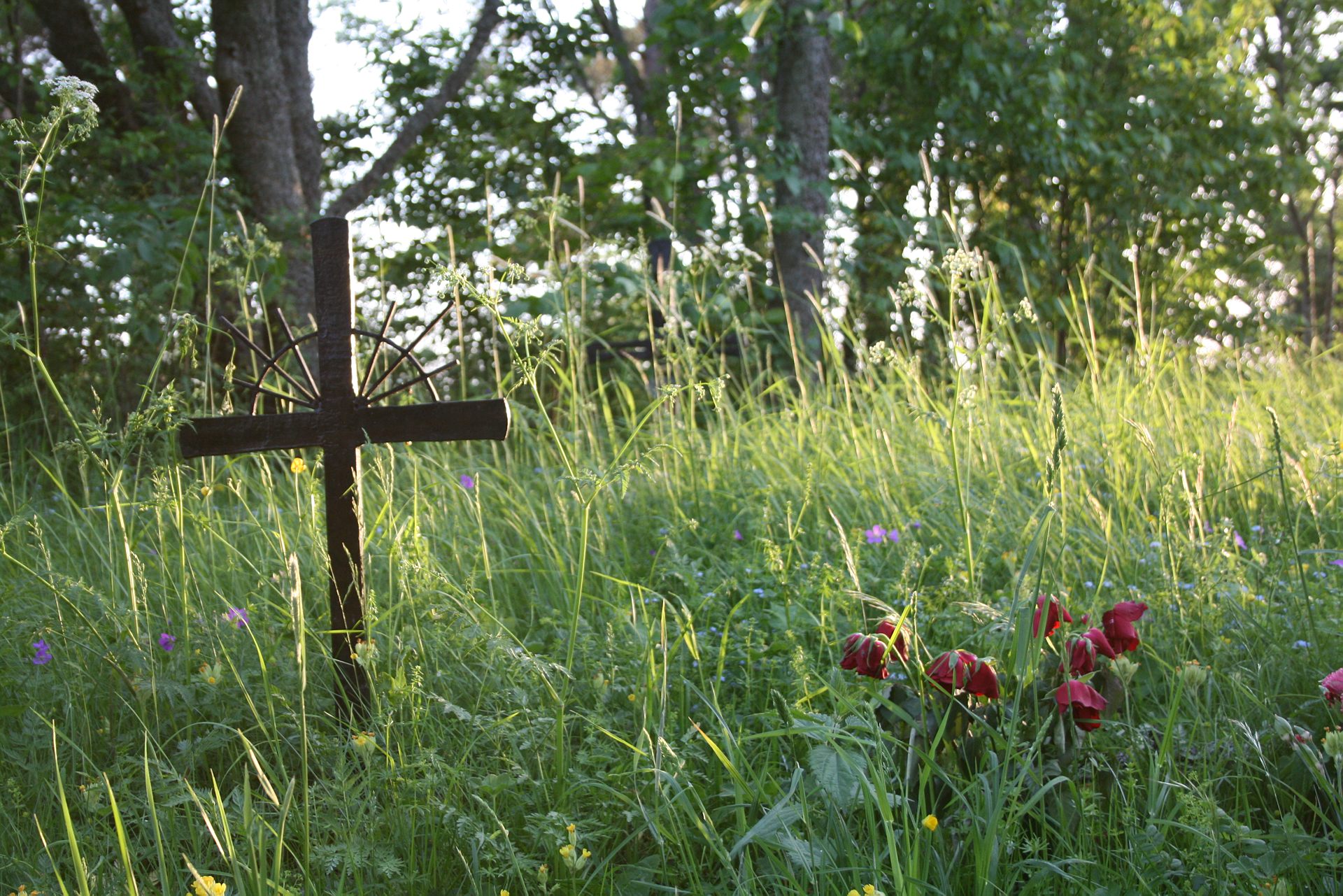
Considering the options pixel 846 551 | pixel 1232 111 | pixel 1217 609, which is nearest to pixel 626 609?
pixel 846 551

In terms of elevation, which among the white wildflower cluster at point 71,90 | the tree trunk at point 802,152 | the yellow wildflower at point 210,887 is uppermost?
the tree trunk at point 802,152

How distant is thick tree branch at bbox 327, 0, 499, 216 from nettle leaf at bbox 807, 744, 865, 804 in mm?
6040

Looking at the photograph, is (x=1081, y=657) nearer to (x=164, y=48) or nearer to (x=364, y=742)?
(x=364, y=742)

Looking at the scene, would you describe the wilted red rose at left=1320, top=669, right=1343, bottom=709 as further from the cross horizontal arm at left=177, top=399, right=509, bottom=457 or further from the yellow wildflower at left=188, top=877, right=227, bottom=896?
the yellow wildflower at left=188, top=877, right=227, bottom=896

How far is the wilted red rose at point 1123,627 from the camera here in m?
1.61

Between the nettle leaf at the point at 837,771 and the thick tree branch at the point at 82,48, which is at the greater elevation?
the thick tree branch at the point at 82,48

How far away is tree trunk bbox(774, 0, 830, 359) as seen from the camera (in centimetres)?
595

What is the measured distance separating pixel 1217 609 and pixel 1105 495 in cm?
108

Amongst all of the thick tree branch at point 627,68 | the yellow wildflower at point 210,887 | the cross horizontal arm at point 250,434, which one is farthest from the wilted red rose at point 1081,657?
the thick tree branch at point 627,68

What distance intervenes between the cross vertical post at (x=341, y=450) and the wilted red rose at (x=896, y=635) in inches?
39.1

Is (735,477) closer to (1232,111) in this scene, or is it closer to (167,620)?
(167,620)

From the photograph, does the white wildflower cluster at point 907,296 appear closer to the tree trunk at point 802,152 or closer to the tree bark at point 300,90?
the tree trunk at point 802,152

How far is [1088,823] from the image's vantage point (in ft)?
5.06

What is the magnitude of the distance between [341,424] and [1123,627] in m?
1.57
